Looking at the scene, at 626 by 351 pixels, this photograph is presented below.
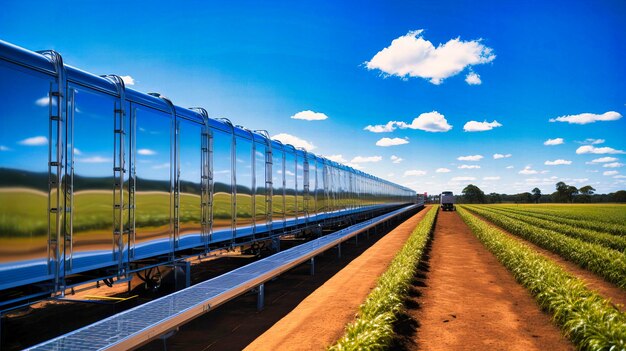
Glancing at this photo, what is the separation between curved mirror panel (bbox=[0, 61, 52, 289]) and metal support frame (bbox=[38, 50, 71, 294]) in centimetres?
7

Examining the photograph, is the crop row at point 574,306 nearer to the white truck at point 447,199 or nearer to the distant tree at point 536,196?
the white truck at point 447,199

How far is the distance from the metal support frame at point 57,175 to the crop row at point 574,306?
756cm

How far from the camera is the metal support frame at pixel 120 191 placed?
6820 millimetres

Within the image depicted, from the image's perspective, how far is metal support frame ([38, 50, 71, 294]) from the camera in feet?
18.1

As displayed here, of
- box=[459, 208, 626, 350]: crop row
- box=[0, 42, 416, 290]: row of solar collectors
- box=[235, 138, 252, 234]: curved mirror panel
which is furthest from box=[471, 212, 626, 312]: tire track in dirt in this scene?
box=[0, 42, 416, 290]: row of solar collectors

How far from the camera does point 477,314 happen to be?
30.2ft

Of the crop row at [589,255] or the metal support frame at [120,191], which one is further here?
the crop row at [589,255]

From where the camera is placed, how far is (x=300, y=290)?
11.5 metres

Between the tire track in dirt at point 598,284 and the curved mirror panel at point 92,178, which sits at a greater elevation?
the curved mirror panel at point 92,178

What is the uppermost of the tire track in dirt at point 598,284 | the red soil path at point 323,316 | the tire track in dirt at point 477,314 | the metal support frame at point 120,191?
the metal support frame at point 120,191

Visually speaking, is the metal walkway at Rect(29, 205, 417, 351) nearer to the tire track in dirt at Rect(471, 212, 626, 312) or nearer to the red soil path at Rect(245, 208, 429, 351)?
the red soil path at Rect(245, 208, 429, 351)

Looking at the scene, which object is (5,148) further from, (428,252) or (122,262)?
(428,252)

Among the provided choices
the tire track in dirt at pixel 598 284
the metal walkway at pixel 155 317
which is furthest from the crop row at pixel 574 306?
the metal walkway at pixel 155 317

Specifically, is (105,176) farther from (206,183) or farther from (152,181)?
(206,183)
